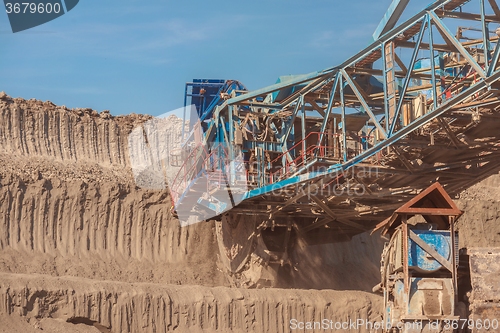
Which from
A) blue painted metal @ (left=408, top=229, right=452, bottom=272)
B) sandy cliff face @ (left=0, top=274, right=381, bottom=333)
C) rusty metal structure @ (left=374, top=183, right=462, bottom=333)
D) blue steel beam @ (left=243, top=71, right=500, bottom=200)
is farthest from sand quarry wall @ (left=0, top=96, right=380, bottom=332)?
blue painted metal @ (left=408, top=229, right=452, bottom=272)

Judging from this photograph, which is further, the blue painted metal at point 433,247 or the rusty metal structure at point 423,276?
the blue painted metal at point 433,247

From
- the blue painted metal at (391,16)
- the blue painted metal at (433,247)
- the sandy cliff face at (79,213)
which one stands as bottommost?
the blue painted metal at (433,247)

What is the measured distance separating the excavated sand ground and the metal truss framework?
9.57 ft

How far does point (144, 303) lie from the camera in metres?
25.6

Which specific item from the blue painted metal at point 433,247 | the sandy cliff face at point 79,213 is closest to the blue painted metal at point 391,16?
the blue painted metal at point 433,247

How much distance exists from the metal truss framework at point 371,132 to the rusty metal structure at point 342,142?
0.13 feet

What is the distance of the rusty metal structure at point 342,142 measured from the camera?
24391 mm

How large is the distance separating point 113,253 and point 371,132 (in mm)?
10302

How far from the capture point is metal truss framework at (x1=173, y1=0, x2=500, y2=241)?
23812 mm

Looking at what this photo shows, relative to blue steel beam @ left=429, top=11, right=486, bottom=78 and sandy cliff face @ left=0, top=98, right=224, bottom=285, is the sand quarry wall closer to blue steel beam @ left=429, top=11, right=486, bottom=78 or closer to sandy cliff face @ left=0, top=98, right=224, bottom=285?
sandy cliff face @ left=0, top=98, right=224, bottom=285

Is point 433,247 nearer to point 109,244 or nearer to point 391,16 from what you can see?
point 391,16

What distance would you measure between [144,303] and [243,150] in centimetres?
651

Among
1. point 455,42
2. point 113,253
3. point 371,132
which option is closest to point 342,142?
point 371,132

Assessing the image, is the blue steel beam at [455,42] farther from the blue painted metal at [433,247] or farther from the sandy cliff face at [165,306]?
the sandy cliff face at [165,306]
